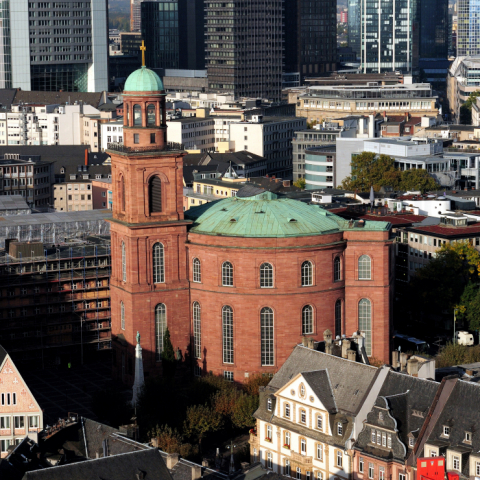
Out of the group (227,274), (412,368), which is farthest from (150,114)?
(412,368)

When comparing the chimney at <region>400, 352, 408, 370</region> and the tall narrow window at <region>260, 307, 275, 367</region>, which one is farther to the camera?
the tall narrow window at <region>260, 307, 275, 367</region>

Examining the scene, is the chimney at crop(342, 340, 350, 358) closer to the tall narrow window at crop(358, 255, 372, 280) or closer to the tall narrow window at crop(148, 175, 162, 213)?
the tall narrow window at crop(358, 255, 372, 280)

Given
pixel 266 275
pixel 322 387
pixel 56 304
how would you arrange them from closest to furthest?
pixel 322 387, pixel 266 275, pixel 56 304

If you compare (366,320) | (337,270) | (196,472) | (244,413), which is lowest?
(244,413)

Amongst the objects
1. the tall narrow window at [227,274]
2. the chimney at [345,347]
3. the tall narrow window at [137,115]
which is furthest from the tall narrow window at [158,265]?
the chimney at [345,347]

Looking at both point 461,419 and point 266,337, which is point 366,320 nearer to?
point 266,337

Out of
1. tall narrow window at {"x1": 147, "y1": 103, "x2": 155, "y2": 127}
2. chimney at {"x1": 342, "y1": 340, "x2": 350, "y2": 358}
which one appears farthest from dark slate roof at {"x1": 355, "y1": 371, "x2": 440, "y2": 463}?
tall narrow window at {"x1": 147, "y1": 103, "x2": 155, "y2": 127}
